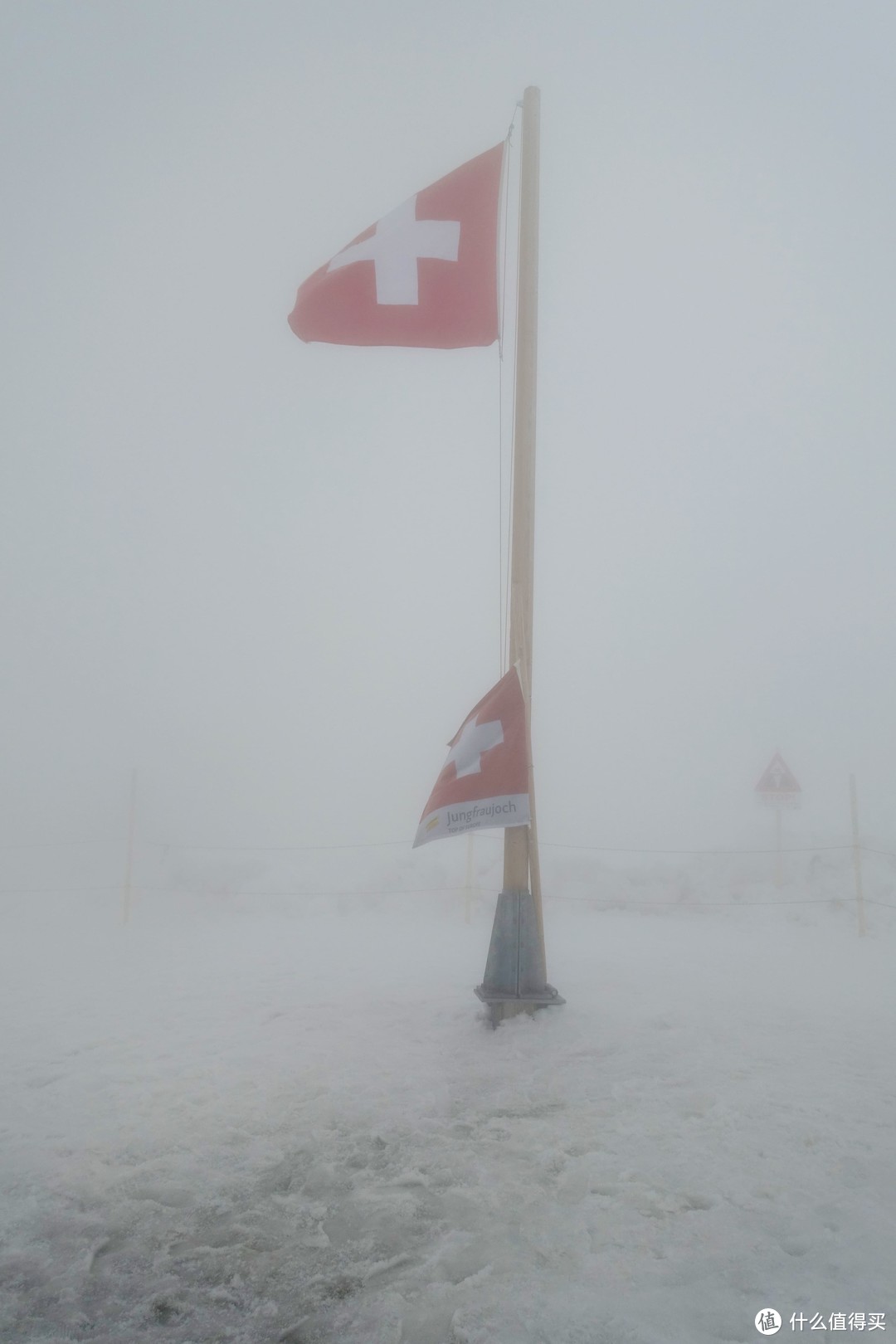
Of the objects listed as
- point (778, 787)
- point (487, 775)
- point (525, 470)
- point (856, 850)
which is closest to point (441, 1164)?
point (487, 775)

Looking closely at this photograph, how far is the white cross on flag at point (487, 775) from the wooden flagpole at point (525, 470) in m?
0.11

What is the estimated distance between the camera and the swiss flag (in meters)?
5.17

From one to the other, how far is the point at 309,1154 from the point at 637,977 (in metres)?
3.77

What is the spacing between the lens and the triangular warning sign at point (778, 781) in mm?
11711

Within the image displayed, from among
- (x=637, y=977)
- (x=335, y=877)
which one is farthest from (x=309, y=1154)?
(x=335, y=877)

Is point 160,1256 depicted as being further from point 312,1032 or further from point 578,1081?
point 312,1032

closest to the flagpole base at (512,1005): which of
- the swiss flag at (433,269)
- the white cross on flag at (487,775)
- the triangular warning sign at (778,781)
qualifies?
the white cross on flag at (487,775)

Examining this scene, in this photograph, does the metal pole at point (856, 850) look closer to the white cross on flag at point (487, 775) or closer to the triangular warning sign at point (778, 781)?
the triangular warning sign at point (778, 781)

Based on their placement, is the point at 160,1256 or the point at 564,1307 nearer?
the point at 564,1307

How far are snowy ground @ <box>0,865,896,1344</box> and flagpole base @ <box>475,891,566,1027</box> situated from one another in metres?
0.18

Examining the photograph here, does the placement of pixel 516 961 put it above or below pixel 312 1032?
above

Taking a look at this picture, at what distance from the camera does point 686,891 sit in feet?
41.4

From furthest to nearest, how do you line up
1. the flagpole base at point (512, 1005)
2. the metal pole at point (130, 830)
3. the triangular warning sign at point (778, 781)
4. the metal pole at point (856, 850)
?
1. the triangular warning sign at point (778, 781)
2. the metal pole at point (130, 830)
3. the metal pole at point (856, 850)
4. the flagpole base at point (512, 1005)

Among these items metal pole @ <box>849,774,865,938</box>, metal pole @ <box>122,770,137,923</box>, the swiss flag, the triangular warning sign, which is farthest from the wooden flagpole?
the triangular warning sign
